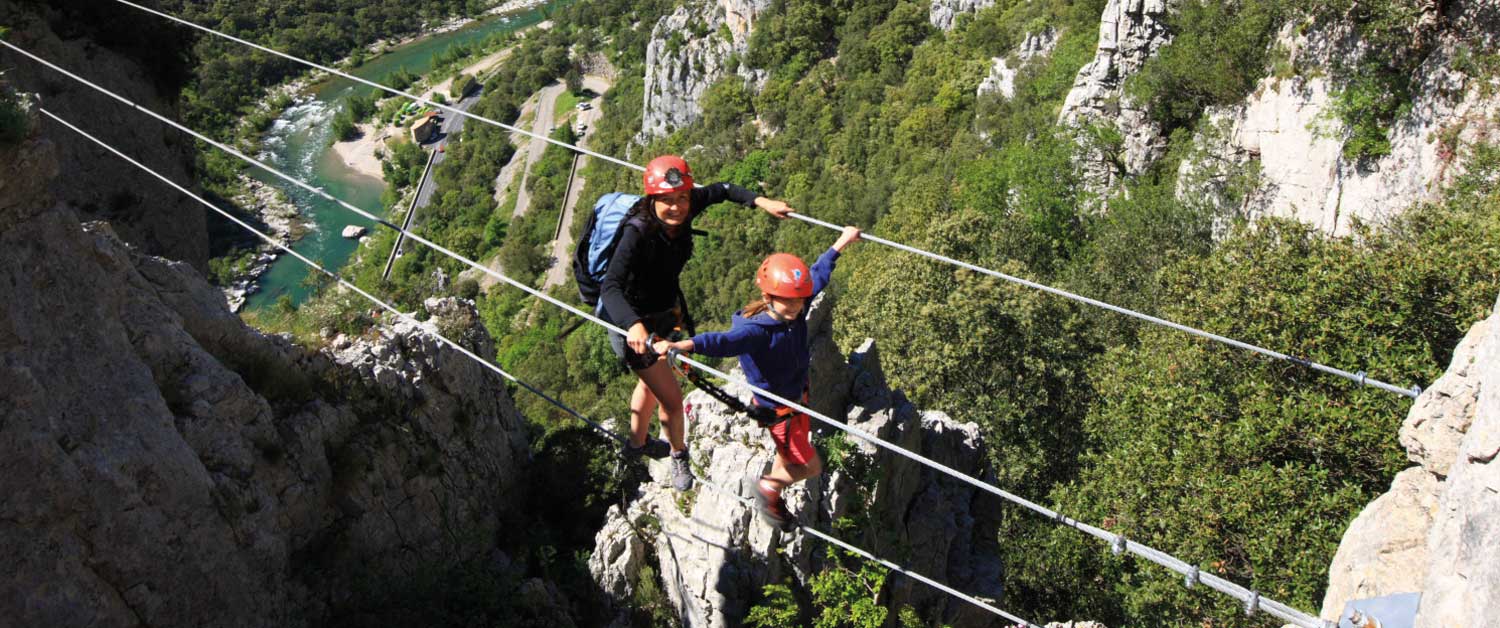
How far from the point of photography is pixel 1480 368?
581 centimetres

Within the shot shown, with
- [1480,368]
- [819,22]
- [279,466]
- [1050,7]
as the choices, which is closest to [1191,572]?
[1480,368]

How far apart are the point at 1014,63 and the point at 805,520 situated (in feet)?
161

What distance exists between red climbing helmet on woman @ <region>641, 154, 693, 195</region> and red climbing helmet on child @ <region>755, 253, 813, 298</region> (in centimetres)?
83

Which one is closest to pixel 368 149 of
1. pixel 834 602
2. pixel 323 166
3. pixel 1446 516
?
pixel 323 166

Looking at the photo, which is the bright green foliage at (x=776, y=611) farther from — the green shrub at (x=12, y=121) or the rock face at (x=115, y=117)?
Result: the rock face at (x=115, y=117)

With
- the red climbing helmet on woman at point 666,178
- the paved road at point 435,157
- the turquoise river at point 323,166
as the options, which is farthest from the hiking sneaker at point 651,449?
the paved road at point 435,157

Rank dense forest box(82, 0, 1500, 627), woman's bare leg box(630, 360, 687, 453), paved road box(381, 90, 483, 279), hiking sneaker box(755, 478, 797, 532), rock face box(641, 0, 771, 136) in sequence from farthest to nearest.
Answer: paved road box(381, 90, 483, 279) → rock face box(641, 0, 771, 136) → dense forest box(82, 0, 1500, 627) → hiking sneaker box(755, 478, 797, 532) → woman's bare leg box(630, 360, 687, 453)

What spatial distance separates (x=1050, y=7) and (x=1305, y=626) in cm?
5606

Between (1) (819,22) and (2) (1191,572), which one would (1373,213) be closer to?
(2) (1191,572)

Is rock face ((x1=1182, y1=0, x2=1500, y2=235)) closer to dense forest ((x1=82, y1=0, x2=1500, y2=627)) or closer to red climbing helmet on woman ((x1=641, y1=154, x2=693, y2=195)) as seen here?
dense forest ((x1=82, y1=0, x2=1500, y2=627))

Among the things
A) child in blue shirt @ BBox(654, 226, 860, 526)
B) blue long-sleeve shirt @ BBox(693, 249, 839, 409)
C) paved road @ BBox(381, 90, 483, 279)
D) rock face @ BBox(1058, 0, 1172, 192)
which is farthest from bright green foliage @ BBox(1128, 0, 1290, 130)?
paved road @ BBox(381, 90, 483, 279)

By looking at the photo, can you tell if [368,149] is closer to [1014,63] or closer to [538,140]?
[538,140]

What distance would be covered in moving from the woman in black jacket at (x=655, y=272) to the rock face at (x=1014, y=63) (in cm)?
4912

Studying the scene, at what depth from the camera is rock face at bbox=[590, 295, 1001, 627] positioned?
1023 cm
